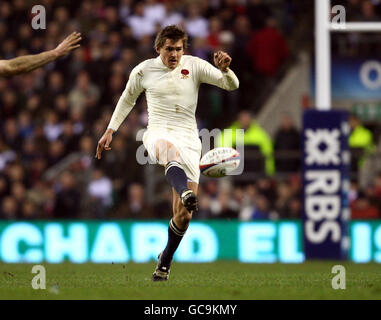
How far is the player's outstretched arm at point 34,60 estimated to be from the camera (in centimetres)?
941

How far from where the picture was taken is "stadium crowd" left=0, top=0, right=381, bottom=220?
17.0 meters

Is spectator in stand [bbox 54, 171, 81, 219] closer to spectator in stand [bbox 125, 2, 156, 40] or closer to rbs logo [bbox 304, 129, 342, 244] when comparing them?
spectator in stand [bbox 125, 2, 156, 40]

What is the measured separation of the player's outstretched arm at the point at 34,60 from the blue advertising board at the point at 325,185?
19.6 ft

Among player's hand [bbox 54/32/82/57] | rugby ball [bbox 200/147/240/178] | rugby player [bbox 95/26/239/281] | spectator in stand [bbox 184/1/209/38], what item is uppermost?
spectator in stand [bbox 184/1/209/38]

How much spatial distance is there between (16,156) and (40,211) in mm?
1266

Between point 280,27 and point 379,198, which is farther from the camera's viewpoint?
point 280,27

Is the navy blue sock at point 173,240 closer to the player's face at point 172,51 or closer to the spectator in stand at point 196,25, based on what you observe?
the player's face at point 172,51

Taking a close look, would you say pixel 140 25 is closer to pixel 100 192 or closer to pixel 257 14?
pixel 257 14

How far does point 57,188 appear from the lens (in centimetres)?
1794

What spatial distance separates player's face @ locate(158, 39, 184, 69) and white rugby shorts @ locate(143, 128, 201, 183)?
65 cm

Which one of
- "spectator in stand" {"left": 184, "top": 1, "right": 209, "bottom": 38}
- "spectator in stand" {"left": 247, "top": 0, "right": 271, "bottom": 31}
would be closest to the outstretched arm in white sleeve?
"spectator in stand" {"left": 184, "top": 1, "right": 209, "bottom": 38}
